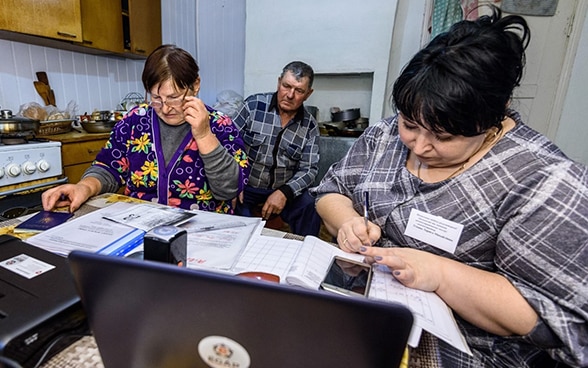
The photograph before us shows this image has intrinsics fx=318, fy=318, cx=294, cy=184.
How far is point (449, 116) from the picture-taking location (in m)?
0.65

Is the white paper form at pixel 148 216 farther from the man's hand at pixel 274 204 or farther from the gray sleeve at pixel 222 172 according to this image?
the man's hand at pixel 274 204

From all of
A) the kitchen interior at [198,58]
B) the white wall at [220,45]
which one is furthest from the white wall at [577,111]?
the white wall at [220,45]

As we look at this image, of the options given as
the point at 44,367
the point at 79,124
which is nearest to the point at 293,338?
the point at 44,367

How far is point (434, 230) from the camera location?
29.4 inches

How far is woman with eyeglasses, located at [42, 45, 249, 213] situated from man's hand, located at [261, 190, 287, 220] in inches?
27.7

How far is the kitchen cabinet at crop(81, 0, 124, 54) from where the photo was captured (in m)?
2.25

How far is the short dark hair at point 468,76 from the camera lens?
2.07ft

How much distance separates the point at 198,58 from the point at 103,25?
1.34 meters

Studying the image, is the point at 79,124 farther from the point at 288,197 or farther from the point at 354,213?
the point at 354,213

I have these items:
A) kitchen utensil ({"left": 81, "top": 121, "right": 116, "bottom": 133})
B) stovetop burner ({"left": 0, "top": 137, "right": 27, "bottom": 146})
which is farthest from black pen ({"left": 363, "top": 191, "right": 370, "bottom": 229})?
kitchen utensil ({"left": 81, "top": 121, "right": 116, "bottom": 133})

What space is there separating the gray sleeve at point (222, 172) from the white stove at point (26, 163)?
1.28 m

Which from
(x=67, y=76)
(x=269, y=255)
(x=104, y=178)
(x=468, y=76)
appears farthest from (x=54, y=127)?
(x=468, y=76)

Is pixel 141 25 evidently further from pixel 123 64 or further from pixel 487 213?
pixel 487 213

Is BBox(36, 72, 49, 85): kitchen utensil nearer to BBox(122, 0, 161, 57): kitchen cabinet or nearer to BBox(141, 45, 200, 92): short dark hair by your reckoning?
BBox(122, 0, 161, 57): kitchen cabinet
